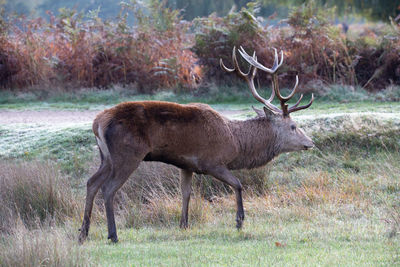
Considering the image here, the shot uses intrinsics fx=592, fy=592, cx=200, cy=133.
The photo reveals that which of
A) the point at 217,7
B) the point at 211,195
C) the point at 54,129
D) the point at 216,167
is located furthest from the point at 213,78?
the point at 217,7

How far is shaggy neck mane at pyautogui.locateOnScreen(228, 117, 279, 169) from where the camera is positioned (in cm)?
822

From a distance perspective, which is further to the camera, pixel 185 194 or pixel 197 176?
pixel 197 176


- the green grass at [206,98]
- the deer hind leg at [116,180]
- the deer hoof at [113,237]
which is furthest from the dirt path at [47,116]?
the deer hoof at [113,237]

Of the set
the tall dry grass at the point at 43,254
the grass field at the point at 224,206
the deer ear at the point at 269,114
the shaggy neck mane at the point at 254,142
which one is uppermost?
the deer ear at the point at 269,114

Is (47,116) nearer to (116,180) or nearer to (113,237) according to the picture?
(116,180)

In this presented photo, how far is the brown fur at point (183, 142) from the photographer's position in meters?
7.17

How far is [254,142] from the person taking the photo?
8281 mm

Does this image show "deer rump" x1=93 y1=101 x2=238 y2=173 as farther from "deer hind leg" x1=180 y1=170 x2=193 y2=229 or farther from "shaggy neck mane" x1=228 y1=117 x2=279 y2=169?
"deer hind leg" x1=180 y1=170 x2=193 y2=229

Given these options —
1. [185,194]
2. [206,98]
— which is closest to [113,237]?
[185,194]

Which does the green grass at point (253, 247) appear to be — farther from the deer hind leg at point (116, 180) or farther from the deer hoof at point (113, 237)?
the deer hind leg at point (116, 180)

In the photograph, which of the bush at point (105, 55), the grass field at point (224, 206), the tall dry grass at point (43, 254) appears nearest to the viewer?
the tall dry grass at point (43, 254)

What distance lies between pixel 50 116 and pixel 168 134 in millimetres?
8014

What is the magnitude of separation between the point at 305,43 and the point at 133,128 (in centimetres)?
1074

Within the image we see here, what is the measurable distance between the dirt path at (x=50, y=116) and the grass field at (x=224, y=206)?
64 centimetres
